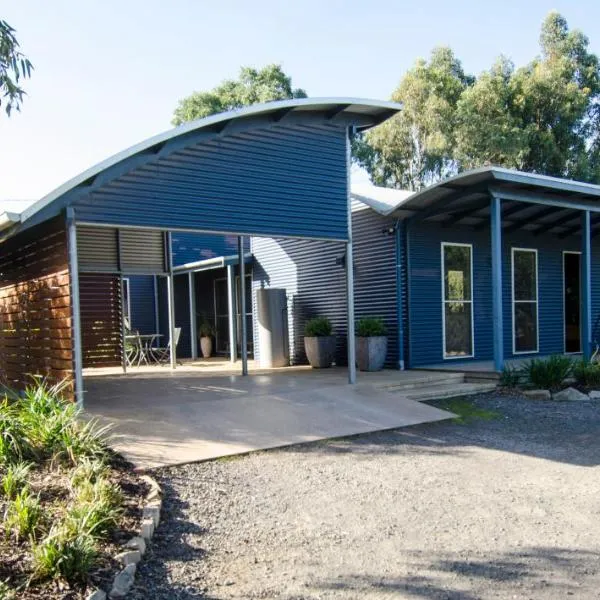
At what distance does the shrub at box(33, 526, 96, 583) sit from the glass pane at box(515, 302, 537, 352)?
34.6ft

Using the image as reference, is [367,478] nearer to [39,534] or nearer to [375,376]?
[39,534]

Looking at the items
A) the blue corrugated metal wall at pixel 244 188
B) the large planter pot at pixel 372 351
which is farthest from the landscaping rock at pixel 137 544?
the large planter pot at pixel 372 351

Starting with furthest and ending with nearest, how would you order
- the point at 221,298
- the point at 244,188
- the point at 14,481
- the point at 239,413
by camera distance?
1. the point at 221,298
2. the point at 244,188
3. the point at 239,413
4. the point at 14,481

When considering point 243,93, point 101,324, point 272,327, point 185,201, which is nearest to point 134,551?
point 185,201

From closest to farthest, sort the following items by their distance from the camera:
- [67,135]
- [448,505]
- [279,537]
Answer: [279,537], [448,505], [67,135]

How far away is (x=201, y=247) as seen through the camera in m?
16.8

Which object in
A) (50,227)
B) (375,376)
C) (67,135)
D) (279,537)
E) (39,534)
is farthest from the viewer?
(67,135)

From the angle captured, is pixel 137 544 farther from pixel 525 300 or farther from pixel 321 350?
pixel 525 300

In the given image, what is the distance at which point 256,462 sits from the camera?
17.9ft

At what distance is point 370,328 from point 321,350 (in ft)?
4.77

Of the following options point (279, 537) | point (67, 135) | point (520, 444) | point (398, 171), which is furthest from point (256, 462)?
point (398, 171)

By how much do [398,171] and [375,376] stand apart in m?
19.5

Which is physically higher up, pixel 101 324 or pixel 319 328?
pixel 101 324

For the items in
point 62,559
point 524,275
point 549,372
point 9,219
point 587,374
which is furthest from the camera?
point 524,275
